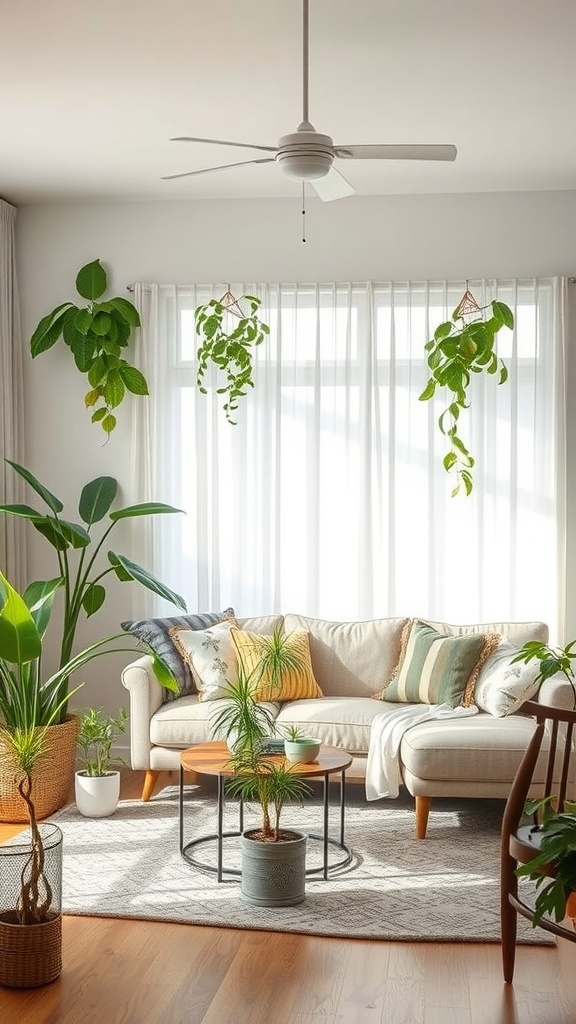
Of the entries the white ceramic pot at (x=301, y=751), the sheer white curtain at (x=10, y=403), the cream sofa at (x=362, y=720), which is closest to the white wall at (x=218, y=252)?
the sheer white curtain at (x=10, y=403)

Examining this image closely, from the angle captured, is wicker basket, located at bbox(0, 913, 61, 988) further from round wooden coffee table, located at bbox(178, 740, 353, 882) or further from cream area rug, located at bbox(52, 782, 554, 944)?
round wooden coffee table, located at bbox(178, 740, 353, 882)

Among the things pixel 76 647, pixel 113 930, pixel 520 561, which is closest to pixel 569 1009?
pixel 113 930

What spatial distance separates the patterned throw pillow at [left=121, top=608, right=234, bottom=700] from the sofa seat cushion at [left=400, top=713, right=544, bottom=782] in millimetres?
1278

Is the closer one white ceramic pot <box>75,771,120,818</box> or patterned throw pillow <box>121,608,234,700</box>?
white ceramic pot <box>75,771,120,818</box>

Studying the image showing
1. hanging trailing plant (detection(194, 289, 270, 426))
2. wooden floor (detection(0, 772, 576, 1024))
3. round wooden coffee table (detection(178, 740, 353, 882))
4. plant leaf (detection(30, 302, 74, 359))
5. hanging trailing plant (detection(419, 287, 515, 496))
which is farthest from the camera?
plant leaf (detection(30, 302, 74, 359))

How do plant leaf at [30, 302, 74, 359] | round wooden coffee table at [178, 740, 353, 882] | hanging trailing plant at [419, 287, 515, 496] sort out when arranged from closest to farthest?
round wooden coffee table at [178, 740, 353, 882]
hanging trailing plant at [419, 287, 515, 496]
plant leaf at [30, 302, 74, 359]

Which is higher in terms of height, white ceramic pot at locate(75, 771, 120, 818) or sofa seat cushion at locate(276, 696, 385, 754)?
sofa seat cushion at locate(276, 696, 385, 754)

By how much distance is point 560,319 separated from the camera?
19.1 ft

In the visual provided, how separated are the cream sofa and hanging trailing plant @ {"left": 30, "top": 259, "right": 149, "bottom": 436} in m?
1.43

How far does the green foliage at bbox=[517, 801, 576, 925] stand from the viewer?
2656 millimetres

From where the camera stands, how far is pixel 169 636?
18.0 ft

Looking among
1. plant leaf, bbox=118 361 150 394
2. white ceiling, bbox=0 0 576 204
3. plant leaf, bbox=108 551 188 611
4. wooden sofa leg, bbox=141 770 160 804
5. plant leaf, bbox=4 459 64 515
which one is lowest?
wooden sofa leg, bbox=141 770 160 804

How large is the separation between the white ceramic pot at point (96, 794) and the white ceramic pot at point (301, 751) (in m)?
1.17

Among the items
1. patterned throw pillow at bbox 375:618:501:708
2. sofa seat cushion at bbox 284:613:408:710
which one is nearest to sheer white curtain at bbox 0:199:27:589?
sofa seat cushion at bbox 284:613:408:710
